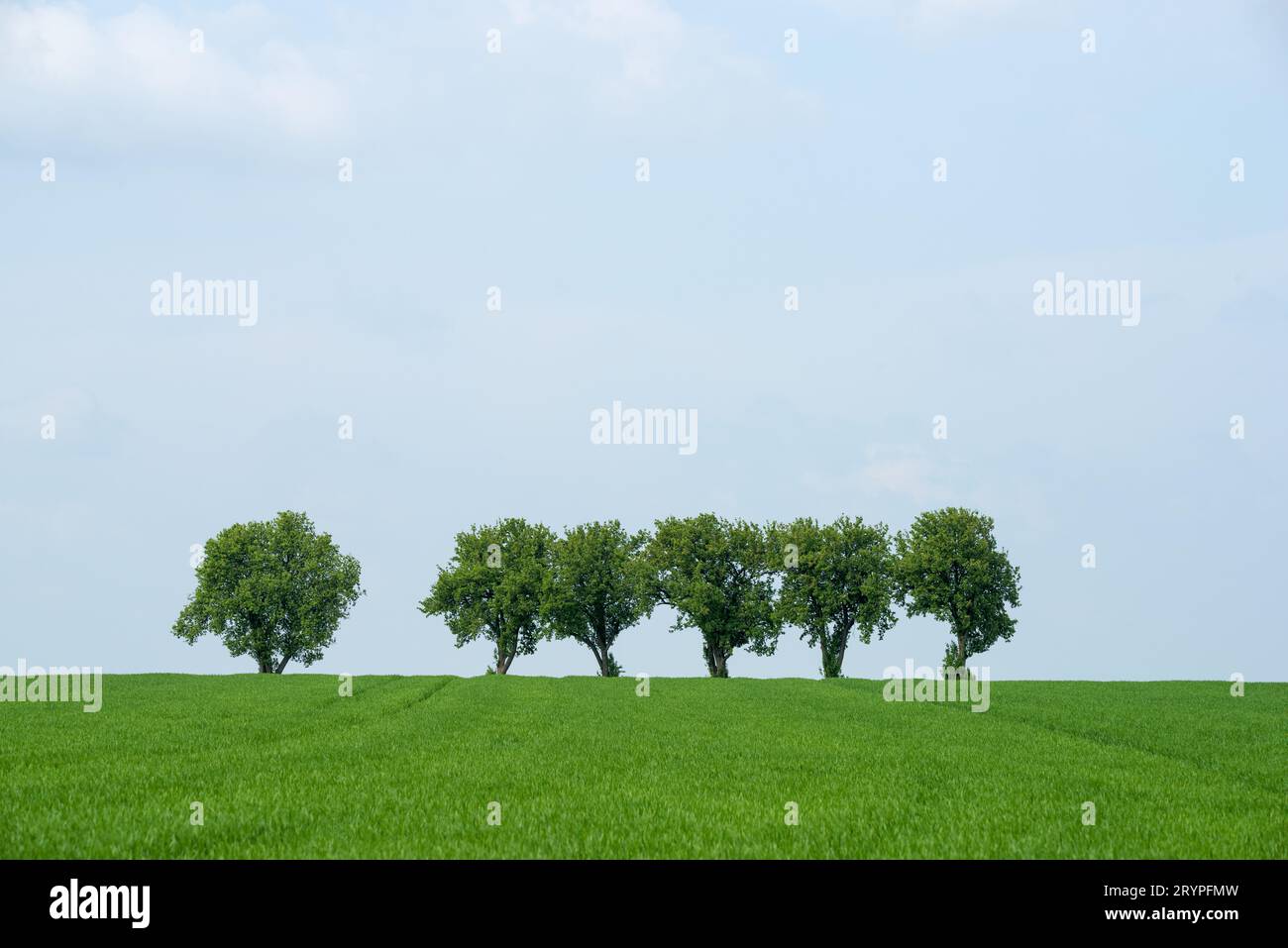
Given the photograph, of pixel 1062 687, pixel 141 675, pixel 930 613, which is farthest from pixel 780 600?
pixel 141 675

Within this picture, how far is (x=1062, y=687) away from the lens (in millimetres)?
69000

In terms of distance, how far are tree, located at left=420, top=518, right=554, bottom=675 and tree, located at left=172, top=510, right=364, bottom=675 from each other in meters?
9.26

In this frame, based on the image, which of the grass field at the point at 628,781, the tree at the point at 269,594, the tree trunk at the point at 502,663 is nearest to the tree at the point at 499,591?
the tree trunk at the point at 502,663

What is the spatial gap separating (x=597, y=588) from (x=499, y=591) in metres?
8.53

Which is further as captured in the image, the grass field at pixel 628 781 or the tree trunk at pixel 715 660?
the tree trunk at pixel 715 660

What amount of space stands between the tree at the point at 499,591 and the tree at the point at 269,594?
9.26 meters

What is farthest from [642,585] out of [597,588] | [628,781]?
[628,781]

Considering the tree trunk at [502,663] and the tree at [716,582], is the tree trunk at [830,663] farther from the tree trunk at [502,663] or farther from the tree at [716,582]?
the tree trunk at [502,663]

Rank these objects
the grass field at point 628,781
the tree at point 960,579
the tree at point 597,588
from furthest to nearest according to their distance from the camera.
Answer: the tree at point 597,588
the tree at point 960,579
the grass field at point 628,781

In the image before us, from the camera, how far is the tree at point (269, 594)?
8594cm

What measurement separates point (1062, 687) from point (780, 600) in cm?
2478
